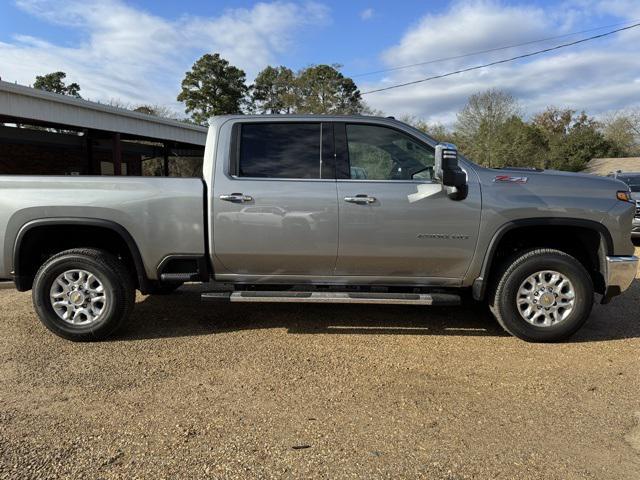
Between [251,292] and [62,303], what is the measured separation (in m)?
1.72

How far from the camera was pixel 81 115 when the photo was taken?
1744 cm

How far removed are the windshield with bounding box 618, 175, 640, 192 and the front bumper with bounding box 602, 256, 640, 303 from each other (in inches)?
361

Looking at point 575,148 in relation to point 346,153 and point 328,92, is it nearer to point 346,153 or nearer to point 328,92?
point 328,92

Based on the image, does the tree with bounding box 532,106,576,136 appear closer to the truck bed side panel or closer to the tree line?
the tree line

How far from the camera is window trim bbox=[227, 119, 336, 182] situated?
177 inches

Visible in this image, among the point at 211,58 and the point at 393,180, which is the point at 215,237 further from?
the point at 211,58

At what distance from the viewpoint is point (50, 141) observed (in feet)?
69.6

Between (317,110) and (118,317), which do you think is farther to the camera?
(317,110)

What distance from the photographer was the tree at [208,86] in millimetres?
48156

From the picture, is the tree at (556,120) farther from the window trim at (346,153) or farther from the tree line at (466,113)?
the window trim at (346,153)

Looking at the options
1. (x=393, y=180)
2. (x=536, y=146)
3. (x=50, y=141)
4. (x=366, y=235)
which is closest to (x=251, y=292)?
(x=366, y=235)

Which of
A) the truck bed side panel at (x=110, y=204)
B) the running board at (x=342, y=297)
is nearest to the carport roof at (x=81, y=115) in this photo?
the truck bed side panel at (x=110, y=204)

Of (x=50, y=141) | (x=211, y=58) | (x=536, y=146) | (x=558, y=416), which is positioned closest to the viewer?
(x=558, y=416)

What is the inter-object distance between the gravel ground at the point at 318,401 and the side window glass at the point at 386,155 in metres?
1.55
